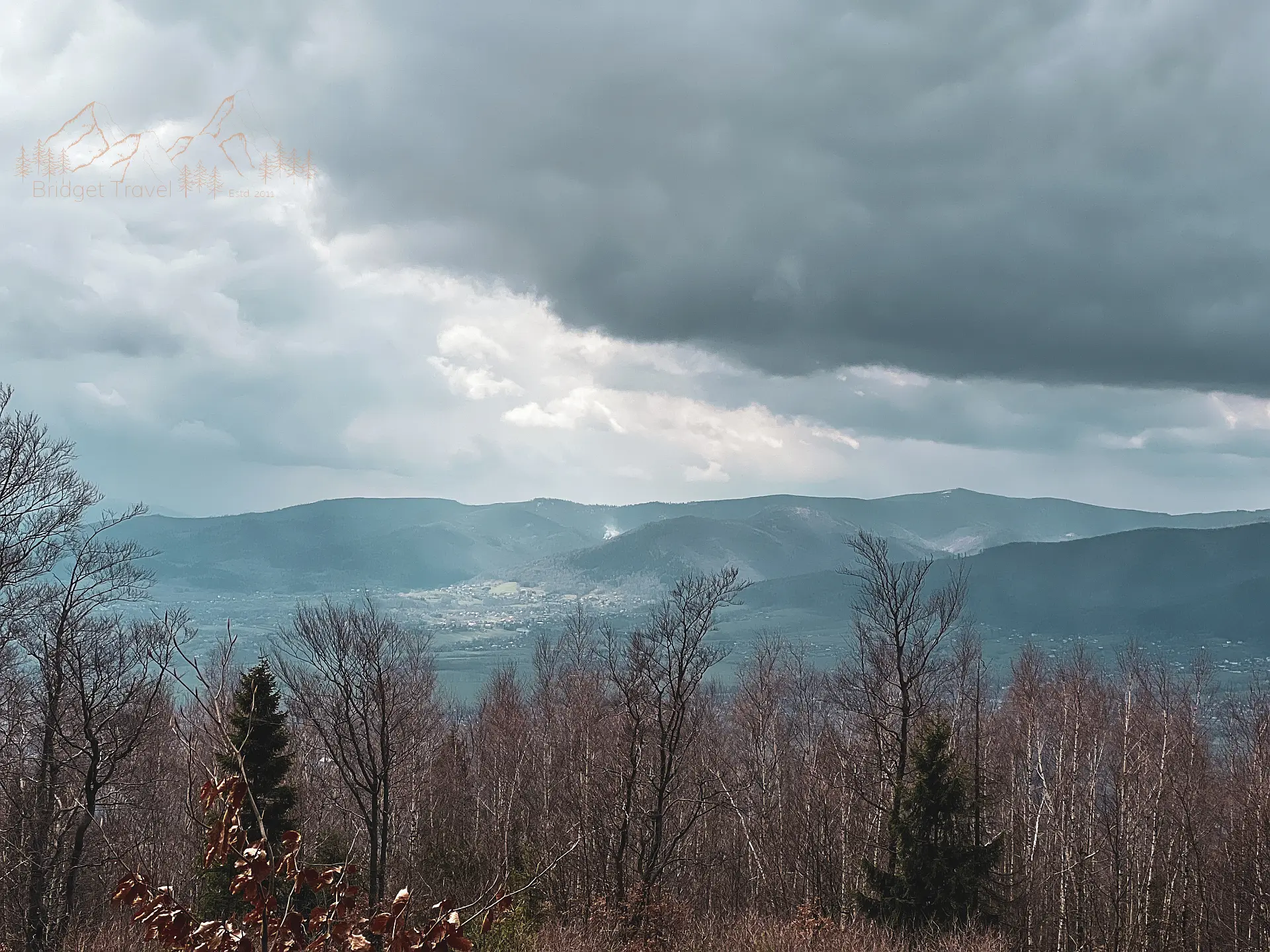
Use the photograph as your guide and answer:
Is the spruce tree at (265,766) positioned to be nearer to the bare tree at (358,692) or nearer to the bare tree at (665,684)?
the bare tree at (358,692)

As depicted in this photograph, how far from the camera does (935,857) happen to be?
23.9 meters

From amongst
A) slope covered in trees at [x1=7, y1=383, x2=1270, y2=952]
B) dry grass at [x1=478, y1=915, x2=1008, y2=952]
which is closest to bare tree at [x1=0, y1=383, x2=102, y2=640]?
slope covered in trees at [x1=7, y1=383, x2=1270, y2=952]

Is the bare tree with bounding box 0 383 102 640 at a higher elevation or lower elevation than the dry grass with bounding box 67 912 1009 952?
higher

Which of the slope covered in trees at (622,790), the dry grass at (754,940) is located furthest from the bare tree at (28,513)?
the dry grass at (754,940)

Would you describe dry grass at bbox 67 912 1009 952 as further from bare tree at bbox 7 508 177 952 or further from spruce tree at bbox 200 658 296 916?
bare tree at bbox 7 508 177 952

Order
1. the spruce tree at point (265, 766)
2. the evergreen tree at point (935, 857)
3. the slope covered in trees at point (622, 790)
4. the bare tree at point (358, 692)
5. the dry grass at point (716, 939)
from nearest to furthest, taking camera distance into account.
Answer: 1. the dry grass at point (716, 939)
2. the slope covered in trees at point (622, 790)
3. the spruce tree at point (265, 766)
4. the evergreen tree at point (935, 857)
5. the bare tree at point (358, 692)

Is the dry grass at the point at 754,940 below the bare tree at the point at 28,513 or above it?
below

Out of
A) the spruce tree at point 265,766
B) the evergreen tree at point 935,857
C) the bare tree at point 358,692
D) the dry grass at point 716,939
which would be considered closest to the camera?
the dry grass at point 716,939

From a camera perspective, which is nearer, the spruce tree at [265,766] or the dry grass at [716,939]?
the dry grass at [716,939]

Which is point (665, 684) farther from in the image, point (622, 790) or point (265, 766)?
point (265, 766)

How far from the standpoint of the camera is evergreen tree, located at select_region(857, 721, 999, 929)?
77.5 ft

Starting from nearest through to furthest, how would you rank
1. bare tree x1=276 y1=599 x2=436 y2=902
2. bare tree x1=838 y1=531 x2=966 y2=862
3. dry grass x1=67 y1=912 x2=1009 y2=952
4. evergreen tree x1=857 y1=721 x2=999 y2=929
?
dry grass x1=67 y1=912 x2=1009 y2=952, evergreen tree x1=857 y1=721 x2=999 y2=929, bare tree x1=838 y1=531 x2=966 y2=862, bare tree x1=276 y1=599 x2=436 y2=902

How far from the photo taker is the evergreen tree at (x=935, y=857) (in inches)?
930

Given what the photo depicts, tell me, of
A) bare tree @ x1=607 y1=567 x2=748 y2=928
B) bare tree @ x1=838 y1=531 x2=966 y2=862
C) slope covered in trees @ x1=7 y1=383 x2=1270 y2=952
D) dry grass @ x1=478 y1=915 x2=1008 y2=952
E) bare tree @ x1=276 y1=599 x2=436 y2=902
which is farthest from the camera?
bare tree @ x1=276 y1=599 x2=436 y2=902
